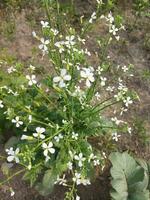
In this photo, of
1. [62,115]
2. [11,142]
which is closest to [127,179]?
[62,115]

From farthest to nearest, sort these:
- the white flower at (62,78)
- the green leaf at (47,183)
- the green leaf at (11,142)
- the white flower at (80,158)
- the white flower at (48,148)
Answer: the green leaf at (11,142) → the green leaf at (47,183) → the white flower at (80,158) → the white flower at (48,148) → the white flower at (62,78)

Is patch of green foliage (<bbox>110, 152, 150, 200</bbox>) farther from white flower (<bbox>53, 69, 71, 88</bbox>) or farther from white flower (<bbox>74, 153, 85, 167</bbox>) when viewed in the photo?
white flower (<bbox>53, 69, 71, 88</bbox>)

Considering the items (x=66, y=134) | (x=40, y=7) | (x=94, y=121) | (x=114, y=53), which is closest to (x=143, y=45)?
(x=114, y=53)

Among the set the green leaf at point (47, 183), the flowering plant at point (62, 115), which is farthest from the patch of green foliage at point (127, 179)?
the green leaf at point (47, 183)

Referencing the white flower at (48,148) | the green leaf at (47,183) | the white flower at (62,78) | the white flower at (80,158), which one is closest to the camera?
the white flower at (62,78)

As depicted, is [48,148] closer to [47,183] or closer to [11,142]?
[47,183]

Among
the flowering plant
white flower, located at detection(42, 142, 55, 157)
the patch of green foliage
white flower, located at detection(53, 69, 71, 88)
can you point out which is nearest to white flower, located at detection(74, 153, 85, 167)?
the flowering plant

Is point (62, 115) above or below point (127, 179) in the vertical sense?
above

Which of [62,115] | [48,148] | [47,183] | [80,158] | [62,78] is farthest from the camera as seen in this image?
[47,183]

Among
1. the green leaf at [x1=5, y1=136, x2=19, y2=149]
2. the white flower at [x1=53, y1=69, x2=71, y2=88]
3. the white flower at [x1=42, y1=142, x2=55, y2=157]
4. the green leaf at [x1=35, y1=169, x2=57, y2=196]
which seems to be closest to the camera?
the white flower at [x1=53, y1=69, x2=71, y2=88]

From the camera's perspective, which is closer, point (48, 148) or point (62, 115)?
point (48, 148)

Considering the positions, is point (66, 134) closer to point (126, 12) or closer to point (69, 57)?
point (69, 57)

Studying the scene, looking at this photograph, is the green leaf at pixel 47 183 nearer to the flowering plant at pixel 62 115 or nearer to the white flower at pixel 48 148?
the flowering plant at pixel 62 115
